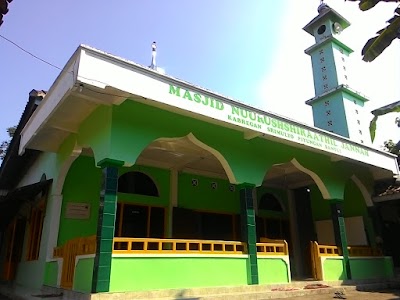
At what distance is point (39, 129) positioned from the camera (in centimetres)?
726

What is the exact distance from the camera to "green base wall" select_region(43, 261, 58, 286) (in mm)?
7293

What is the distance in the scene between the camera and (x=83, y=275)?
5.94 meters

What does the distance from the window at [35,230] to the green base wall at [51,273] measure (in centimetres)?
102

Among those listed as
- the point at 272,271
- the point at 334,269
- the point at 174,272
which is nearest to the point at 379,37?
the point at 174,272

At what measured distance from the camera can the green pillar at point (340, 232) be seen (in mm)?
9344

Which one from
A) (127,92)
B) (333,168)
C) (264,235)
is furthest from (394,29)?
(264,235)

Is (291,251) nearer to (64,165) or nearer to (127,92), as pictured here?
(64,165)

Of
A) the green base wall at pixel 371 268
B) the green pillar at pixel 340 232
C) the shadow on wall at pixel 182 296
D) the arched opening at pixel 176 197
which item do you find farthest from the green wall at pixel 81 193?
the green base wall at pixel 371 268

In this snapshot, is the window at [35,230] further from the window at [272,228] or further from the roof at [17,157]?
the window at [272,228]

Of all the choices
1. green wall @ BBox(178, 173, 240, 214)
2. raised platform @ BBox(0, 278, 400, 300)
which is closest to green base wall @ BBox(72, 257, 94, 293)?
raised platform @ BBox(0, 278, 400, 300)

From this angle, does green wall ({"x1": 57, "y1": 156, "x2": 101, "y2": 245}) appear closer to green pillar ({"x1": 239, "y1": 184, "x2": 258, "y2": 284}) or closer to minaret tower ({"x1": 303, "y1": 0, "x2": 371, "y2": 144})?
green pillar ({"x1": 239, "y1": 184, "x2": 258, "y2": 284})

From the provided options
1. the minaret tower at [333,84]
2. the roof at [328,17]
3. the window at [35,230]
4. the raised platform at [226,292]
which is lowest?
the raised platform at [226,292]

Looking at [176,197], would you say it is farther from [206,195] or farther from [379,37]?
[379,37]

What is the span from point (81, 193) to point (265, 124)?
179 inches
